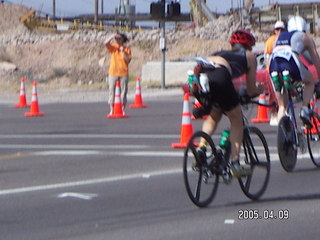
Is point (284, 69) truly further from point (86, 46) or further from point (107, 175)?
point (86, 46)

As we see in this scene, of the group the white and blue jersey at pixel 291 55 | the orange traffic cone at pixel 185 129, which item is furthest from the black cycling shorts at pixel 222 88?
the orange traffic cone at pixel 185 129

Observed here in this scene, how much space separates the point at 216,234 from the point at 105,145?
752 centimetres

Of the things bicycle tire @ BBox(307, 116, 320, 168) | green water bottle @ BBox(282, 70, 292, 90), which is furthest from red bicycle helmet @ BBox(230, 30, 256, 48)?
bicycle tire @ BBox(307, 116, 320, 168)

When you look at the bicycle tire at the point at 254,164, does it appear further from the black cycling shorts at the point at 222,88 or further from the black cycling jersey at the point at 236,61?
the black cycling jersey at the point at 236,61

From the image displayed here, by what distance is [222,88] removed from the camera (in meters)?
9.04

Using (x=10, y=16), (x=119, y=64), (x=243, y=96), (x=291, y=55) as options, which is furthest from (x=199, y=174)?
(x=10, y=16)

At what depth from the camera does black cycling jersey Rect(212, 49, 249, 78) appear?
30.5 feet

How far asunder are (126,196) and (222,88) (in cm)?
181

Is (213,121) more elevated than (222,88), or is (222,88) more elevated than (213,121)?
(222,88)

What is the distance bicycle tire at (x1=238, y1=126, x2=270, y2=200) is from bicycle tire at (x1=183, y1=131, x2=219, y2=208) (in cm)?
42

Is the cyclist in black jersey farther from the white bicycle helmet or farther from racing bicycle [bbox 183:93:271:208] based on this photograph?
the white bicycle helmet

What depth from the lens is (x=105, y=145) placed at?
50.3 feet

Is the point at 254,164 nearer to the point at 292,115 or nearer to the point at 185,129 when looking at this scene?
the point at 292,115

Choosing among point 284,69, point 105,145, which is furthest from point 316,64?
point 105,145
